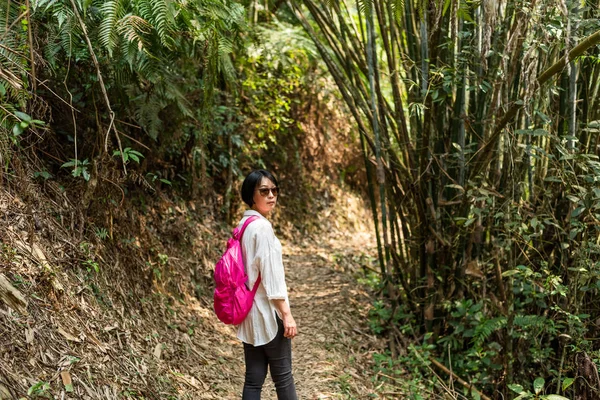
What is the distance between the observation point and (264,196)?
246 centimetres

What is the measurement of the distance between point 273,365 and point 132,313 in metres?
1.21

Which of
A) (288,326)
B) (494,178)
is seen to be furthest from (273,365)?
(494,178)

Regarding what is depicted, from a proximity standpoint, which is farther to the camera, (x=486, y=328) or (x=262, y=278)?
(x=486, y=328)

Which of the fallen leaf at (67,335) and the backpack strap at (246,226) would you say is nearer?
the backpack strap at (246,226)

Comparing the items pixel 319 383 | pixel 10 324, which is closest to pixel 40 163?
pixel 10 324

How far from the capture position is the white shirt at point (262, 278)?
231 centimetres

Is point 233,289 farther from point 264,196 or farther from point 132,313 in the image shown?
point 132,313

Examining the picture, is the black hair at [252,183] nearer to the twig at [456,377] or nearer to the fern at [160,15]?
the fern at [160,15]

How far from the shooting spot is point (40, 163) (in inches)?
127

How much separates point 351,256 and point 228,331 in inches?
88.1

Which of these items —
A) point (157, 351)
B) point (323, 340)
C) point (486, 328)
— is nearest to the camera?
point (157, 351)

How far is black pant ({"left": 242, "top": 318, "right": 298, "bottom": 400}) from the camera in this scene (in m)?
2.38

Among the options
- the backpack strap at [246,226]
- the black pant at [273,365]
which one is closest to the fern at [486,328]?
the black pant at [273,365]

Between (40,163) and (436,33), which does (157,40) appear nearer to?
(40,163)
